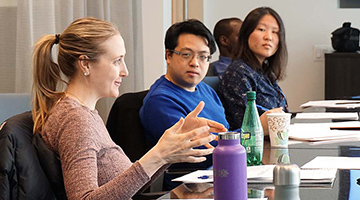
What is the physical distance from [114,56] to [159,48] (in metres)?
1.86

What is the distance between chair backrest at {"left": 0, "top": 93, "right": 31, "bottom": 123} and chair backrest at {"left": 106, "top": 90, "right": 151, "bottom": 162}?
360 millimetres

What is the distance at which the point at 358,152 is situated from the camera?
1.82 m

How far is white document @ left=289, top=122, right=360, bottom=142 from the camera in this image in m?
2.13

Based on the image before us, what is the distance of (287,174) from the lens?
87 centimetres

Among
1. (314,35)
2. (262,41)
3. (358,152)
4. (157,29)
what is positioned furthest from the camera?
(314,35)

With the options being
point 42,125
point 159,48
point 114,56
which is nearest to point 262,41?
point 159,48

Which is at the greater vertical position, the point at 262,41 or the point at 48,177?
the point at 262,41

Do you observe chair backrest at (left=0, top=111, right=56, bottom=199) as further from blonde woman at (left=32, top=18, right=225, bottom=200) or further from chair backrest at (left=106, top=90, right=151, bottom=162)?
chair backrest at (left=106, top=90, right=151, bottom=162)

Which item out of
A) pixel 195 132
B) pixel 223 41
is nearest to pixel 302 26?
pixel 223 41

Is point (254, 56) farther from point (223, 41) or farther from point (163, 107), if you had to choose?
point (223, 41)

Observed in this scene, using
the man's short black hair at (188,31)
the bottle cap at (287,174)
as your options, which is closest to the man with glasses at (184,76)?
the man's short black hair at (188,31)

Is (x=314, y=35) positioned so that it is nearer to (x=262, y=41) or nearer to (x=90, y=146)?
(x=262, y=41)

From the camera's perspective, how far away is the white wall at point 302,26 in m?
5.59

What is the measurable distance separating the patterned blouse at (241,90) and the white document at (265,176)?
1158mm
